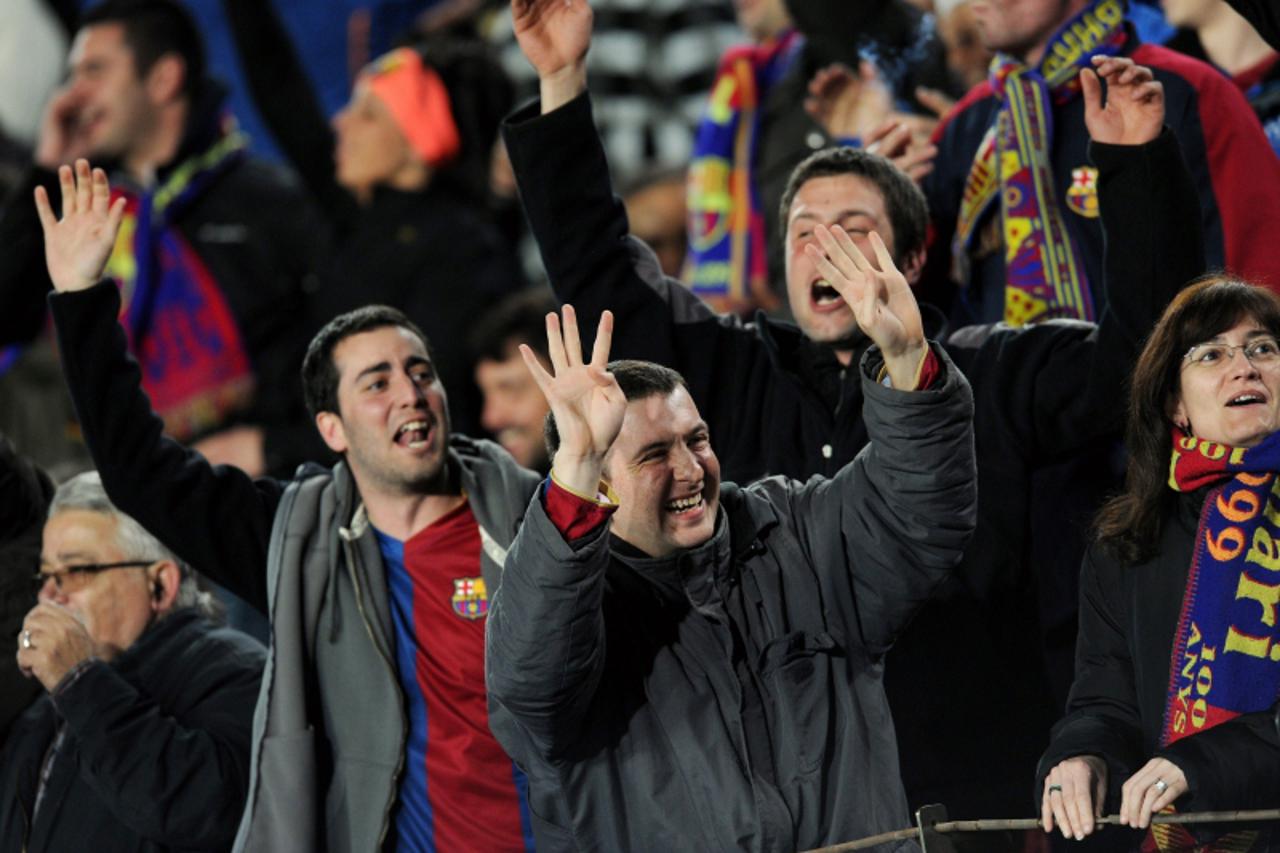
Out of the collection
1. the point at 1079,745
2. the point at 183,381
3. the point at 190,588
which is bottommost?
the point at 1079,745

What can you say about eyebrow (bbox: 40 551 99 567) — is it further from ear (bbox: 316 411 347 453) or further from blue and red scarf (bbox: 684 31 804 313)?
blue and red scarf (bbox: 684 31 804 313)

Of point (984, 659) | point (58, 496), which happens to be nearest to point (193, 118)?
point (58, 496)

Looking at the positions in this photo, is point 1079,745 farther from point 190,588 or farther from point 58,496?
point 58,496

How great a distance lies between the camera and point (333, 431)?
190 inches

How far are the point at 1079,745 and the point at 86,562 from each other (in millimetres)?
2370

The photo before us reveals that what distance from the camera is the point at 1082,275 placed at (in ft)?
15.3

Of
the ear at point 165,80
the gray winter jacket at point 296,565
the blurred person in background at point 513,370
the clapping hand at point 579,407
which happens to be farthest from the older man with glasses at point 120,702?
the ear at point 165,80

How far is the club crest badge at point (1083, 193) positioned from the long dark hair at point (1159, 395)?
2.77ft

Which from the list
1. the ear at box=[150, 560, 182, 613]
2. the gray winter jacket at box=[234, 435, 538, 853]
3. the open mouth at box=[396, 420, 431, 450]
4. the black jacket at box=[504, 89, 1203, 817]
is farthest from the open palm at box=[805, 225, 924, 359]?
the ear at box=[150, 560, 182, 613]

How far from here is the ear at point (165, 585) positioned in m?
4.90

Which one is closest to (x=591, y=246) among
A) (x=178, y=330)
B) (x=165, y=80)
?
(x=178, y=330)

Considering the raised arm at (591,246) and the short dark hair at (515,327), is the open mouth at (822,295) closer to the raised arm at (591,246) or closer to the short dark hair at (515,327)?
the raised arm at (591,246)

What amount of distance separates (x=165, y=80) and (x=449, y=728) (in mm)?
3317

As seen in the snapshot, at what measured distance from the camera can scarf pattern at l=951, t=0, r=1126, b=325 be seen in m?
4.65
